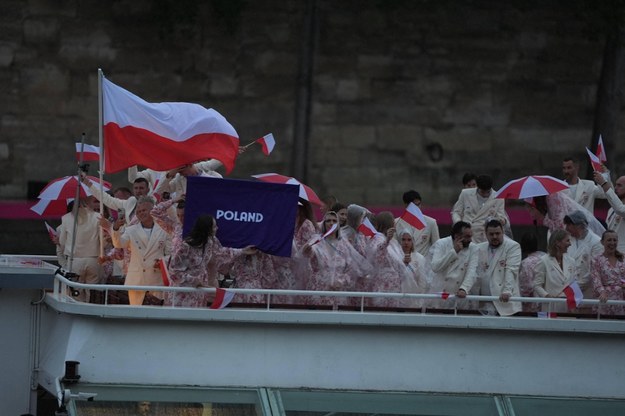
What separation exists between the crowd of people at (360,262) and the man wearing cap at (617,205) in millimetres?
20

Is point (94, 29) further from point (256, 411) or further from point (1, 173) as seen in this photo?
point (256, 411)

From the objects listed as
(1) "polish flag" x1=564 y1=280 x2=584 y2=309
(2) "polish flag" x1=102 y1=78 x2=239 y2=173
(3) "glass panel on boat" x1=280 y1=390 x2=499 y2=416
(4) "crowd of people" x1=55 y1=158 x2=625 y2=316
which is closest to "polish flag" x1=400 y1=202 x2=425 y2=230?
(4) "crowd of people" x1=55 y1=158 x2=625 y2=316

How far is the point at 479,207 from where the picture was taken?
17.2 metres

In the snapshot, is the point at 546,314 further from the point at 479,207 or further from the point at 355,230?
the point at 479,207

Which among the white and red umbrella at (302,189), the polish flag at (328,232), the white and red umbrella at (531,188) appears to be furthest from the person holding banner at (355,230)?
the white and red umbrella at (531,188)

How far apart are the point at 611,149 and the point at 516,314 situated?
11.3 metres

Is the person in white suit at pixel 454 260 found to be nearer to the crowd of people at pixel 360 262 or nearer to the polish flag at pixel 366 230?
the crowd of people at pixel 360 262

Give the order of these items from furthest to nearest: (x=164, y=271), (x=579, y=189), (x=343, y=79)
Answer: (x=343, y=79) < (x=579, y=189) < (x=164, y=271)

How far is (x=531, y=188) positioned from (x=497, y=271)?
138cm

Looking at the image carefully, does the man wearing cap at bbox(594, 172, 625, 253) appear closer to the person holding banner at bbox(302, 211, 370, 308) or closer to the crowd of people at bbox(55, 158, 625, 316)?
the crowd of people at bbox(55, 158, 625, 316)

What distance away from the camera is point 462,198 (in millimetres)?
17266

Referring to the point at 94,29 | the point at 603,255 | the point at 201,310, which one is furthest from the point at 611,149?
the point at 201,310

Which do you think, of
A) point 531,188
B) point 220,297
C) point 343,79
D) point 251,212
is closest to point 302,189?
point 251,212

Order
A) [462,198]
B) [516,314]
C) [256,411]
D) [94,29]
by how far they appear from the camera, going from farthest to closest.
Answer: [94,29]
[462,198]
[516,314]
[256,411]
